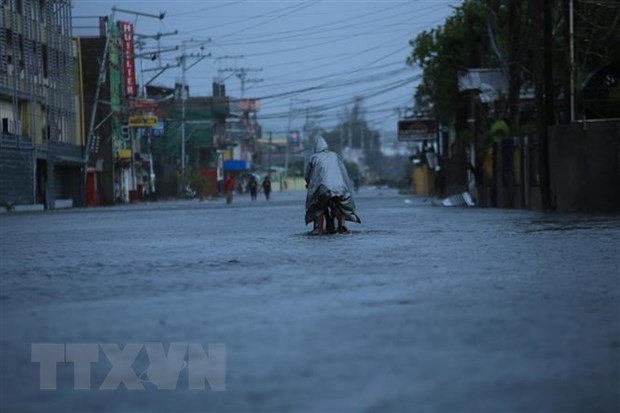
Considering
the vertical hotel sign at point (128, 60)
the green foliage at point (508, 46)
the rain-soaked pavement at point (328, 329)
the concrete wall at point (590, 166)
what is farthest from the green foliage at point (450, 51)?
the rain-soaked pavement at point (328, 329)

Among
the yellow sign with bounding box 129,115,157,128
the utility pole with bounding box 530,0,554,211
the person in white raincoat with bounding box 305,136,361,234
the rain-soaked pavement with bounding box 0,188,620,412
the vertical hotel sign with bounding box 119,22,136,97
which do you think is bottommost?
the rain-soaked pavement with bounding box 0,188,620,412

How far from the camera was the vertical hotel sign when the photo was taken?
76562 millimetres

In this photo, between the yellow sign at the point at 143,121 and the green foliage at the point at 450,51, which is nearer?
the green foliage at the point at 450,51

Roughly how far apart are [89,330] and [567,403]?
3.27m

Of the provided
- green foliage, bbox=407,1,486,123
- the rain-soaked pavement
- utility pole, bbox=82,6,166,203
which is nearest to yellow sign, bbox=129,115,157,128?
utility pole, bbox=82,6,166,203

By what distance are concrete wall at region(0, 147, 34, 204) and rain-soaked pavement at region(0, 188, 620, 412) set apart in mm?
38539

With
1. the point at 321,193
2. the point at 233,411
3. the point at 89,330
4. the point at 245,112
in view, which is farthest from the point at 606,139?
the point at 245,112

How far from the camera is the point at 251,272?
426 inches

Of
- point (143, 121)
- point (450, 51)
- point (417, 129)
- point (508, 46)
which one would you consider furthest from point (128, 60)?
point (508, 46)

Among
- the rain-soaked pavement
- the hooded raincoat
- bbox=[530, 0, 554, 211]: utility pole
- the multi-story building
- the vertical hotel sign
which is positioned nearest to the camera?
the rain-soaked pavement

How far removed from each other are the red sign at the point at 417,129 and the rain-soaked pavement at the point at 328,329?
61.9 m

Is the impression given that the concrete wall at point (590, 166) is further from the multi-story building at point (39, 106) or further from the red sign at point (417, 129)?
the red sign at point (417, 129)

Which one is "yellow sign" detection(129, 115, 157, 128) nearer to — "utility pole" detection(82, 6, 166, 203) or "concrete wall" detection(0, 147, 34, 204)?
"utility pole" detection(82, 6, 166, 203)

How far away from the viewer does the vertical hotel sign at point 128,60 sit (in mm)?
76562
